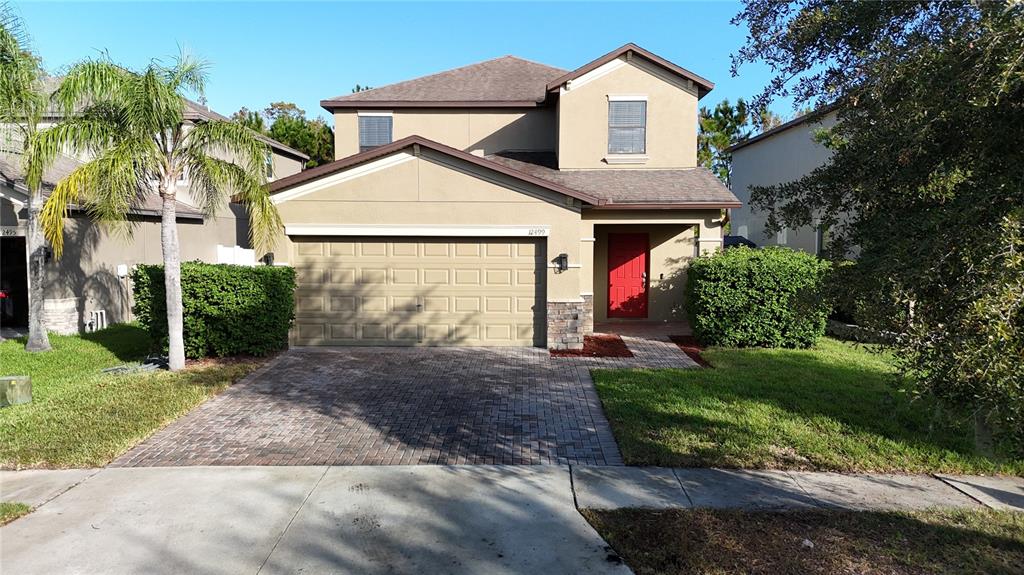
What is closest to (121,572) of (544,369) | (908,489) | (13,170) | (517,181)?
(908,489)

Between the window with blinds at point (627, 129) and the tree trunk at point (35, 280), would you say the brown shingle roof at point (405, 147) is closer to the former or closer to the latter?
the window with blinds at point (627, 129)

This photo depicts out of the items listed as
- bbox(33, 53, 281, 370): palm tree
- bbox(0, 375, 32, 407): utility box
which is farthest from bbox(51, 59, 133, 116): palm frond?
bbox(0, 375, 32, 407): utility box

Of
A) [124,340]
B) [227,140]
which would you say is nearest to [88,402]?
[227,140]

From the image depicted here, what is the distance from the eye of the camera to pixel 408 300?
12.2m

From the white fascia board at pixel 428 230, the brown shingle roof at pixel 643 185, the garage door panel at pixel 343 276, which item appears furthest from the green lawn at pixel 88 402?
the brown shingle roof at pixel 643 185

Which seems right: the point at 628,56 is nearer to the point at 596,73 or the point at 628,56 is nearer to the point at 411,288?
the point at 596,73

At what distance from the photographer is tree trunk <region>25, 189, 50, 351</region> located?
11.5 m

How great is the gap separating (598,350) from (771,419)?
465 centimetres

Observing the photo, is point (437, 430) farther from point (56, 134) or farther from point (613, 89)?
point (613, 89)

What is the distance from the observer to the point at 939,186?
11.7ft

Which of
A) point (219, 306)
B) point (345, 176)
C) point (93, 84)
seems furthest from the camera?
point (345, 176)

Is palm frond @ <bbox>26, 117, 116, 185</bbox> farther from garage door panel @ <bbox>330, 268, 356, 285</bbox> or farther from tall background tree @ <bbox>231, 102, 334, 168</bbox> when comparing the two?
tall background tree @ <bbox>231, 102, 334, 168</bbox>

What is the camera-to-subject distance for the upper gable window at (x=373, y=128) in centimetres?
1688

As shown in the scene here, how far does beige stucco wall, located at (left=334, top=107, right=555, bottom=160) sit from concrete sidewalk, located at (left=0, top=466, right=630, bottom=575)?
1206 centimetres
